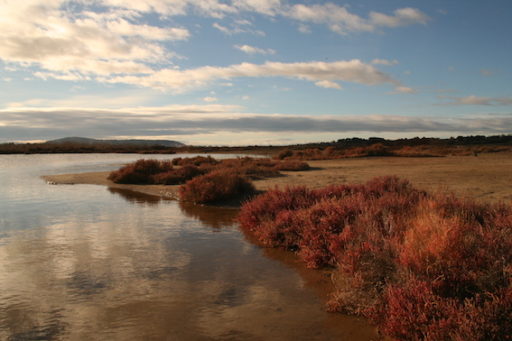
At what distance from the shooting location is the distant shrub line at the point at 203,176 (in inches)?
569

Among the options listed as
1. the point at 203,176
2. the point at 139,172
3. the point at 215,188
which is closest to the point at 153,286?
the point at 215,188

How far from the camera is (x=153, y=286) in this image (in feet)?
19.2

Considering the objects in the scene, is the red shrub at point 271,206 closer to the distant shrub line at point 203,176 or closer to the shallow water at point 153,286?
the shallow water at point 153,286

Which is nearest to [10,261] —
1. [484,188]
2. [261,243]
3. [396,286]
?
[261,243]

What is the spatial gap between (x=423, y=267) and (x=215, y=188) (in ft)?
33.7

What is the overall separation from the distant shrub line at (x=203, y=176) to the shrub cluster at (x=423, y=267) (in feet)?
23.1

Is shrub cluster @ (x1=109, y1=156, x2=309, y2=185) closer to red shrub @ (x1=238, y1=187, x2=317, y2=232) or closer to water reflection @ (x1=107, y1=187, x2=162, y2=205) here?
Result: water reflection @ (x1=107, y1=187, x2=162, y2=205)

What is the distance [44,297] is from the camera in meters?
5.38

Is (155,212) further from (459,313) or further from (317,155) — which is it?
(317,155)

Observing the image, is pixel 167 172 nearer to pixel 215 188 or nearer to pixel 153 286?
pixel 215 188

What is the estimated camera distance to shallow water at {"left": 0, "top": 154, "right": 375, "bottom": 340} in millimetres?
4535

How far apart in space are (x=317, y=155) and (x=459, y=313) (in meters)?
31.3

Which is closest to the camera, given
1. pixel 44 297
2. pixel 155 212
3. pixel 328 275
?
pixel 44 297

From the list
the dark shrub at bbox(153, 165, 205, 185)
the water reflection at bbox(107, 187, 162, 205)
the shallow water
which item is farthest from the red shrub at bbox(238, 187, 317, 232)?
the dark shrub at bbox(153, 165, 205, 185)
